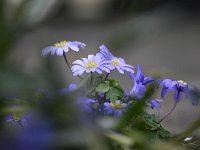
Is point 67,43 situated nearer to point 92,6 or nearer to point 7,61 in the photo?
point 7,61

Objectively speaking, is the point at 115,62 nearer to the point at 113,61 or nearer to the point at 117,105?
the point at 113,61

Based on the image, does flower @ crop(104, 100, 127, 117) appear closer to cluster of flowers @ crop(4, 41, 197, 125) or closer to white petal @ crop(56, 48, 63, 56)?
cluster of flowers @ crop(4, 41, 197, 125)

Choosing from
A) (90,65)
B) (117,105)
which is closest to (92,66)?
(90,65)

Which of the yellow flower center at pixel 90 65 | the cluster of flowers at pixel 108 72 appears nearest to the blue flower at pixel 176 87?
the cluster of flowers at pixel 108 72

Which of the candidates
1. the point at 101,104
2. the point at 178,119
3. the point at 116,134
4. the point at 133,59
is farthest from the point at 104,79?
the point at 133,59

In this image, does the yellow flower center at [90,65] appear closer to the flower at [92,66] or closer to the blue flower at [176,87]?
the flower at [92,66]
